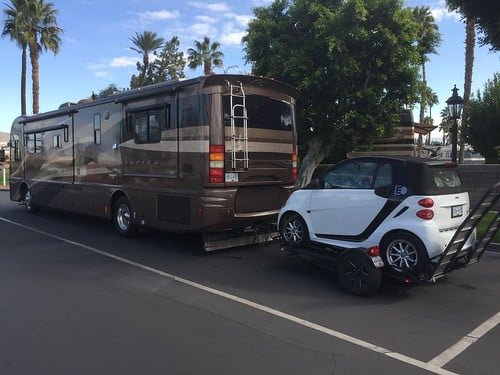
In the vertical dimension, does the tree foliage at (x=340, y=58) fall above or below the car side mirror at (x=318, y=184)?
above

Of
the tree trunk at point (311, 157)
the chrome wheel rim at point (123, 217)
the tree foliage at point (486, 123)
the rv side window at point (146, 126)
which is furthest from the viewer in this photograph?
the tree foliage at point (486, 123)

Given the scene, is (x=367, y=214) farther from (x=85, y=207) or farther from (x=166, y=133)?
(x=85, y=207)

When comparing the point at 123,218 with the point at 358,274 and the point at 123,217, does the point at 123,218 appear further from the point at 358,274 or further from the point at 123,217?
the point at 358,274

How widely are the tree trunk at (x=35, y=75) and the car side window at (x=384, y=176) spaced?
112 ft

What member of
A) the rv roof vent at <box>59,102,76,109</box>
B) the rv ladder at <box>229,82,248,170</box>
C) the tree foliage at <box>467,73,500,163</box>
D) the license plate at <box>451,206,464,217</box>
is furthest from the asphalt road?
the tree foliage at <box>467,73,500,163</box>

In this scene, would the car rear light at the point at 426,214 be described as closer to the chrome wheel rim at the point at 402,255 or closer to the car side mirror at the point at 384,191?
the chrome wheel rim at the point at 402,255

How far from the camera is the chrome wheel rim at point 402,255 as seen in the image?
21.2ft

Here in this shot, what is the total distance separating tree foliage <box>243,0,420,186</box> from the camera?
51.5ft

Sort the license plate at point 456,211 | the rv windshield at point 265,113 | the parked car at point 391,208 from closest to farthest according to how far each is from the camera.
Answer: the parked car at point 391,208 → the license plate at point 456,211 → the rv windshield at point 265,113

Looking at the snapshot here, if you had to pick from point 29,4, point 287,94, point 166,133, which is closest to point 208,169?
point 166,133

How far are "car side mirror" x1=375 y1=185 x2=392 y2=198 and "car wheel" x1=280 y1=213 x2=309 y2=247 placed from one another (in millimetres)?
1460

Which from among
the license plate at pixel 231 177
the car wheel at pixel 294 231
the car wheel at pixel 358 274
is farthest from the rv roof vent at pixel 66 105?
the car wheel at pixel 358 274

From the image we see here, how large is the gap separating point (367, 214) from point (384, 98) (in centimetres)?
1105

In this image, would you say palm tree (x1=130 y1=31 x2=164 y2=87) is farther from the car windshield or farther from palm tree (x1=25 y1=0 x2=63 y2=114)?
the car windshield
